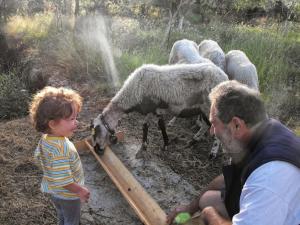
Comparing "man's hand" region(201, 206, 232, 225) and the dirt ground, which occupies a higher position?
"man's hand" region(201, 206, 232, 225)

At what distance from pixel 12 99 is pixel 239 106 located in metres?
6.19

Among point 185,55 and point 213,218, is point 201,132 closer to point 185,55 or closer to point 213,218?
point 185,55

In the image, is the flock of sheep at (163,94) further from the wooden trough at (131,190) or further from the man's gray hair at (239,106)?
the man's gray hair at (239,106)

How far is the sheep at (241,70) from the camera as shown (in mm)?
6660

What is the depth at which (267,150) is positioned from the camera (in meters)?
2.46

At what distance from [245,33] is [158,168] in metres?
8.18

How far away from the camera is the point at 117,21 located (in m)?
13.1

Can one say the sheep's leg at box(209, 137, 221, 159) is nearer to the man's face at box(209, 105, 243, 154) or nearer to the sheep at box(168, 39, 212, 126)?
the sheep at box(168, 39, 212, 126)

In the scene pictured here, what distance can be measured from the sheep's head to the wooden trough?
8 cm

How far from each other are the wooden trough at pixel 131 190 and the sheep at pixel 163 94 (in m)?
0.25

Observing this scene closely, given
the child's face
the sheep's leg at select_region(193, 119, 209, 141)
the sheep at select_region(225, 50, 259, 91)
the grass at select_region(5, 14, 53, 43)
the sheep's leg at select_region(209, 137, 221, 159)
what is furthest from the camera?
the grass at select_region(5, 14, 53, 43)

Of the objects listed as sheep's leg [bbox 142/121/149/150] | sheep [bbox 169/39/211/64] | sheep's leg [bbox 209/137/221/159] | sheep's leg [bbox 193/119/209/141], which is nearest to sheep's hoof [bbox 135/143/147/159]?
sheep's leg [bbox 142/121/149/150]

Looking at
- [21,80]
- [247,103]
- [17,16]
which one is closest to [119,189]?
[247,103]

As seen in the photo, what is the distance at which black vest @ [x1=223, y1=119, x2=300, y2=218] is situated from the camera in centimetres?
243
